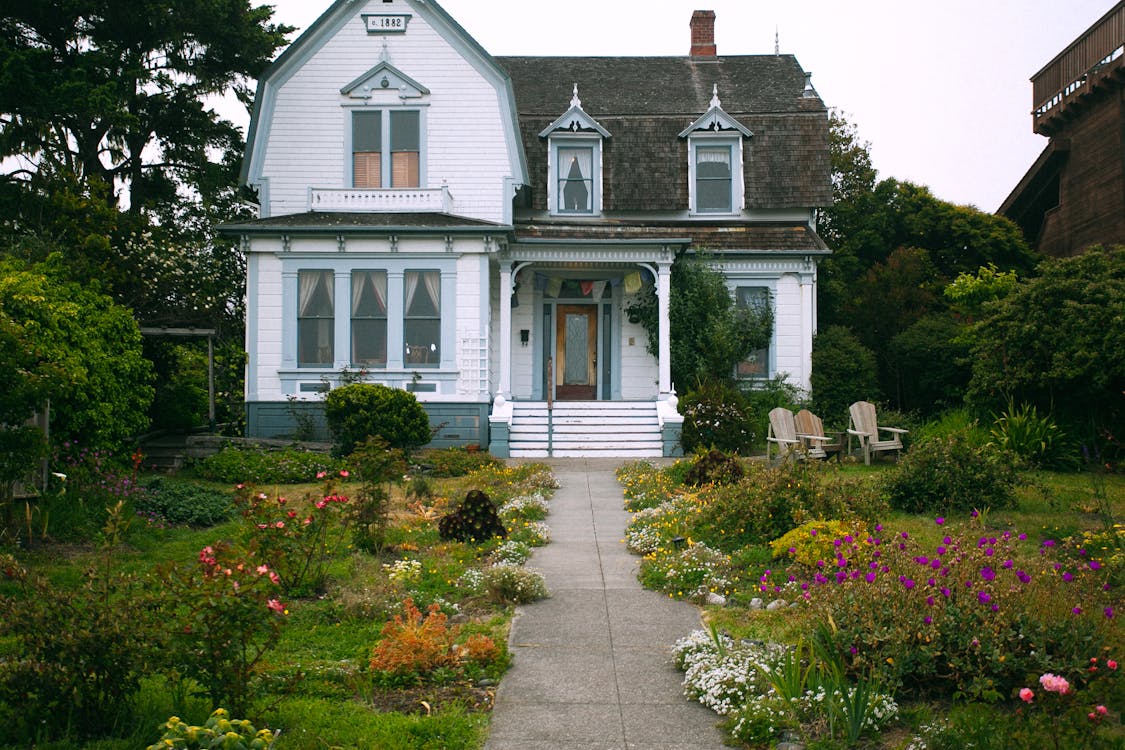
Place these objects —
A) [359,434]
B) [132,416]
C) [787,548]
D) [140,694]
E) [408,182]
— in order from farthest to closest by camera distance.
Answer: [408,182] → [359,434] → [132,416] → [787,548] → [140,694]

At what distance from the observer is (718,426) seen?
18484mm

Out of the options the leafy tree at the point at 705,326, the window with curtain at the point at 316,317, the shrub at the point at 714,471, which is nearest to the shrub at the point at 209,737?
the shrub at the point at 714,471

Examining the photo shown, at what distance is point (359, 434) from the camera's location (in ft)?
56.1

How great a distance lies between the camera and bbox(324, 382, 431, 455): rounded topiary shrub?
55.9 feet

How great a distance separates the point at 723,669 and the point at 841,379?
16486 millimetres

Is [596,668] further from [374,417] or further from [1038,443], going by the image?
[374,417]

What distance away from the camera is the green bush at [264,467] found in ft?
52.2

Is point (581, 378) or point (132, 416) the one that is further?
point (581, 378)

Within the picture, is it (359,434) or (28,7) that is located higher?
(28,7)

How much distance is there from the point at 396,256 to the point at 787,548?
504 inches

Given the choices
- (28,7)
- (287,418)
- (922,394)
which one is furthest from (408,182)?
(922,394)

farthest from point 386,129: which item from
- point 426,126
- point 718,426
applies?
point 718,426

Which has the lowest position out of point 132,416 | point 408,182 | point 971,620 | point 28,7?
point 971,620

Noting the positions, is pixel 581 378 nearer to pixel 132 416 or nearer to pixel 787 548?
pixel 132 416
